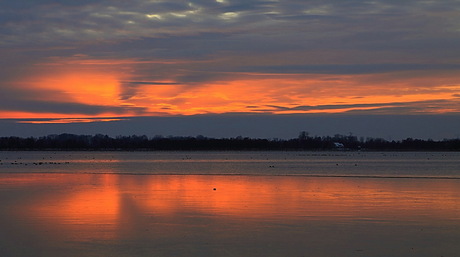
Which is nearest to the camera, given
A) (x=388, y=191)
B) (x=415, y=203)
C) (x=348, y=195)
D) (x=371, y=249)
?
(x=371, y=249)

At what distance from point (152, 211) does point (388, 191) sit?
1173 centimetres

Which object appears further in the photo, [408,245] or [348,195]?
[348,195]

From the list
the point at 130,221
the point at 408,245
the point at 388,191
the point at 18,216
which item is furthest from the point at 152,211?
the point at 388,191

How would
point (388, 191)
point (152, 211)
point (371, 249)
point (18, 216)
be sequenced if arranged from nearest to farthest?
point (371, 249) → point (18, 216) → point (152, 211) → point (388, 191)

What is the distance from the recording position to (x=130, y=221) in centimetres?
1620

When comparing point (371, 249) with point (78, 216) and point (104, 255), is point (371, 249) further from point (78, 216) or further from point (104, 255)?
point (78, 216)

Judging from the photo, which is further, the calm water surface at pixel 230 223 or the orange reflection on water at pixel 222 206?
the orange reflection on water at pixel 222 206

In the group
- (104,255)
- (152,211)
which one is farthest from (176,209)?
(104,255)

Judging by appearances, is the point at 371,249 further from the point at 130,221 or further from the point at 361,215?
the point at 130,221

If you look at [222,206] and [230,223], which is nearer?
[230,223]

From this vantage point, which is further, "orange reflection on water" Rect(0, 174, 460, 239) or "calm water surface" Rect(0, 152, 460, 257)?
"orange reflection on water" Rect(0, 174, 460, 239)

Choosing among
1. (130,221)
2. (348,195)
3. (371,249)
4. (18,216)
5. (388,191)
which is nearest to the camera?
(371,249)

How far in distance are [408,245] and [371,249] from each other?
97cm

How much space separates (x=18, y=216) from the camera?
56.6 feet
